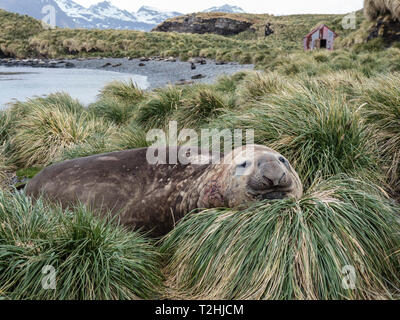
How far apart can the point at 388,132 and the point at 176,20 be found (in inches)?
3344

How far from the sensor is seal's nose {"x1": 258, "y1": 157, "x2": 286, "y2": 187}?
11.0 ft

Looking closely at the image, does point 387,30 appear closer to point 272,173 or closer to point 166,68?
point 166,68

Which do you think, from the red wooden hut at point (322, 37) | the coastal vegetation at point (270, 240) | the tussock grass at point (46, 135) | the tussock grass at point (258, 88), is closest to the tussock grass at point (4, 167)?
the tussock grass at point (46, 135)

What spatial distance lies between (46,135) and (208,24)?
250ft

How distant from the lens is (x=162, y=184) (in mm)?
4156

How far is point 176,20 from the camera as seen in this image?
8462cm

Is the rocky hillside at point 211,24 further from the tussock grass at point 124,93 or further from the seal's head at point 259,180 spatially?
the seal's head at point 259,180

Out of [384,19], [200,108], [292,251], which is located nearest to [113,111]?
[200,108]

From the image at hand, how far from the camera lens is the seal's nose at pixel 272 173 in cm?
336

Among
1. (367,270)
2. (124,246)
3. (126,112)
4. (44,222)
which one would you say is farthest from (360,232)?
(126,112)

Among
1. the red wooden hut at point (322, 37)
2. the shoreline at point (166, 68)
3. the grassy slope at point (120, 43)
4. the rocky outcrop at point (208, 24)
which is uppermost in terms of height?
the rocky outcrop at point (208, 24)

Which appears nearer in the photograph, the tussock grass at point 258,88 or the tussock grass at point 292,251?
the tussock grass at point 292,251

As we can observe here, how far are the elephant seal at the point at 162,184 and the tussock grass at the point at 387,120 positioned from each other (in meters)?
1.62
